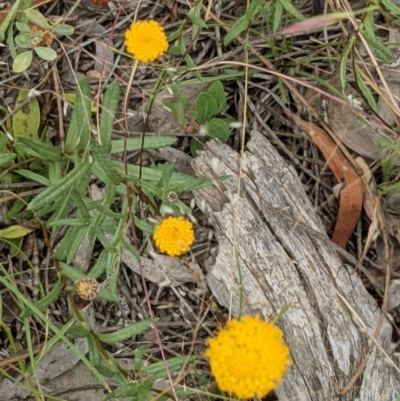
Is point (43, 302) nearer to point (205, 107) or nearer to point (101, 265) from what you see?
point (101, 265)

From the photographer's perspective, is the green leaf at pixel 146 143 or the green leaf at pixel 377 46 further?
the green leaf at pixel 146 143

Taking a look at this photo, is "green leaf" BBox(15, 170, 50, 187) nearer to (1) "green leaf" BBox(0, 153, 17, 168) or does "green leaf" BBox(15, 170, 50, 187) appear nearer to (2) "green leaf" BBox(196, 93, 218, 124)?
(1) "green leaf" BBox(0, 153, 17, 168)

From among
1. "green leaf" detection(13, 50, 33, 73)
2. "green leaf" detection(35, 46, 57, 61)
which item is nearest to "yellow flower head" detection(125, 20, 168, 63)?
"green leaf" detection(35, 46, 57, 61)

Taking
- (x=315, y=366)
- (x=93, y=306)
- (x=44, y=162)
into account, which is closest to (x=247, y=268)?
(x=315, y=366)

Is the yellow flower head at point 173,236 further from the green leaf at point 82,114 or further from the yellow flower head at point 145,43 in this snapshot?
the yellow flower head at point 145,43

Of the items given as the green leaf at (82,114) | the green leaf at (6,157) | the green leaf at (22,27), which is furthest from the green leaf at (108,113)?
the green leaf at (22,27)
